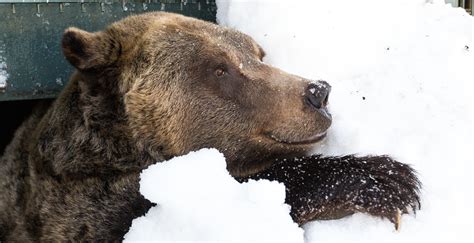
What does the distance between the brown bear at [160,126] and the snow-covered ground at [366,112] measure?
215 millimetres

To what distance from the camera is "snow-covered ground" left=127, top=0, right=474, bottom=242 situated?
2.46m

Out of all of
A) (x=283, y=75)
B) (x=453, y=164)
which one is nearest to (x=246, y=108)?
(x=283, y=75)

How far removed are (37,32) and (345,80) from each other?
182 cm

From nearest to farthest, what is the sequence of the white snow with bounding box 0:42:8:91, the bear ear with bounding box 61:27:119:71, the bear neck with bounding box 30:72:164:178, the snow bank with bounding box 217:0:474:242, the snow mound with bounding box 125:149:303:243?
the snow mound with bounding box 125:149:303:243 < the snow bank with bounding box 217:0:474:242 < the bear ear with bounding box 61:27:119:71 < the bear neck with bounding box 30:72:164:178 < the white snow with bounding box 0:42:8:91

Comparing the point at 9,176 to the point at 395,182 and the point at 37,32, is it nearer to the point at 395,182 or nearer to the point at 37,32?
the point at 37,32

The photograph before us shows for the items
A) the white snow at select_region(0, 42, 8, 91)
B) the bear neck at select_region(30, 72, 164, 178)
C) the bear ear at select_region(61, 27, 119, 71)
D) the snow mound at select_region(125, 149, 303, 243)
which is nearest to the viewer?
the snow mound at select_region(125, 149, 303, 243)

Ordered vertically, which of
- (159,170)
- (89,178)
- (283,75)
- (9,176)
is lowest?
(9,176)

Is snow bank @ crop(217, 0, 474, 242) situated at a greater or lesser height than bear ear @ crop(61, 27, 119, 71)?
lesser

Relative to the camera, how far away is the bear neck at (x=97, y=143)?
2.88m

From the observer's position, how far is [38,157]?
304 cm

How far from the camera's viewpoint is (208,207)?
247cm

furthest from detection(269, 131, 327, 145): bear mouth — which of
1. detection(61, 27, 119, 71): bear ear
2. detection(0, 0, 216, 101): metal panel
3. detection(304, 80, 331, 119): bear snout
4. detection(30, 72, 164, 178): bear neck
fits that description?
detection(0, 0, 216, 101): metal panel

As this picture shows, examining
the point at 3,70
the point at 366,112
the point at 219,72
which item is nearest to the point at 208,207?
the point at 219,72

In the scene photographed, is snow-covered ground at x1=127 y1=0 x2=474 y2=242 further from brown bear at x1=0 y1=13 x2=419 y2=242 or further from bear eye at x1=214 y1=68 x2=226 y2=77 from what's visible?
bear eye at x1=214 y1=68 x2=226 y2=77
